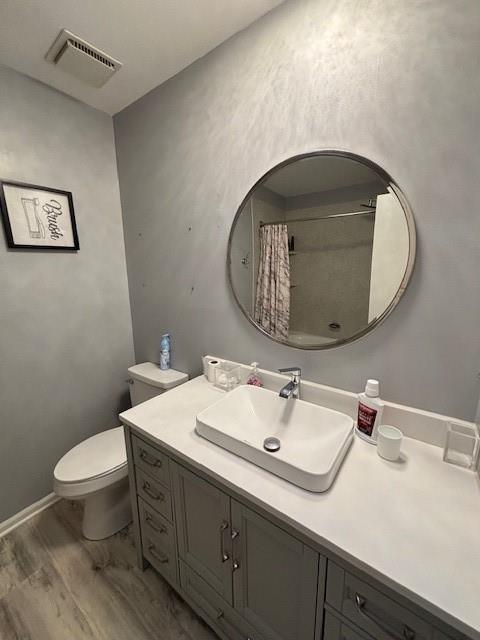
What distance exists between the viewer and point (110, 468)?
1271 millimetres

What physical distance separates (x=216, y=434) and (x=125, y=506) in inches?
40.9

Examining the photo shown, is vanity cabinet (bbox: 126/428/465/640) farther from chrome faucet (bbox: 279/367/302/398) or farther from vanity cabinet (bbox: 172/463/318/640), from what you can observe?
chrome faucet (bbox: 279/367/302/398)

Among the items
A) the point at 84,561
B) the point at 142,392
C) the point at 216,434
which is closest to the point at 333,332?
the point at 216,434

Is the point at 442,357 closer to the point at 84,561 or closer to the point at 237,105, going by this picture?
the point at 237,105

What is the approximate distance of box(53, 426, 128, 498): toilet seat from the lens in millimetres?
1210

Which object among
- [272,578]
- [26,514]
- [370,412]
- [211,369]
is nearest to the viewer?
[272,578]

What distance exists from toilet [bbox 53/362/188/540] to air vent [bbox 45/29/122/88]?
5.11 ft

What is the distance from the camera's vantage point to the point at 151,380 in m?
1.54

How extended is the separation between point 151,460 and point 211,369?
1.62 ft

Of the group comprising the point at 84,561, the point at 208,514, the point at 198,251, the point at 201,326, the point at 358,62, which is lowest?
the point at 84,561

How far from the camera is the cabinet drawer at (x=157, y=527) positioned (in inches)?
40.9

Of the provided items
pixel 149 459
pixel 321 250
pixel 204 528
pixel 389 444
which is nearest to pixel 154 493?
pixel 149 459

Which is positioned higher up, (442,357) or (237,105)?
(237,105)

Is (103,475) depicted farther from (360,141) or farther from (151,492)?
(360,141)
